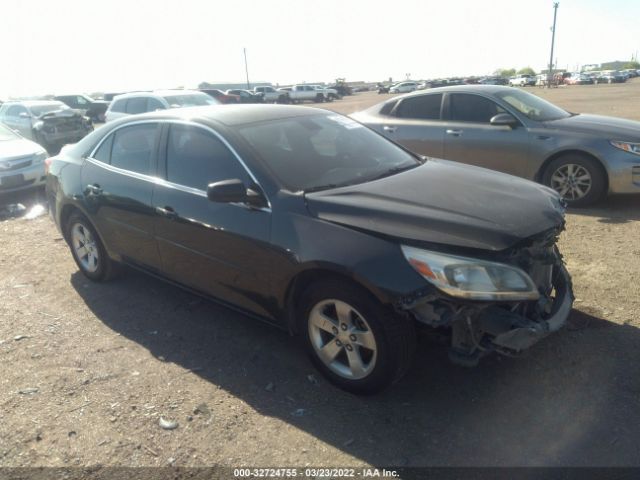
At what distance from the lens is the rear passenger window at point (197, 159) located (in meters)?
3.58

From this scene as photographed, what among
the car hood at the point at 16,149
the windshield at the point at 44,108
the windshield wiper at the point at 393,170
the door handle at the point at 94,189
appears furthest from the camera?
the windshield at the point at 44,108

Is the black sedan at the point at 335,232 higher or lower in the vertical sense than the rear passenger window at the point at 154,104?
lower

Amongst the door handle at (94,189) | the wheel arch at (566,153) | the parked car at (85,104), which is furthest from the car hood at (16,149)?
the parked car at (85,104)

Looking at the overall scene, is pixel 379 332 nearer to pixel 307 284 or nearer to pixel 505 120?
pixel 307 284

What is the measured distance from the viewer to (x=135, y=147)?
438 centimetres

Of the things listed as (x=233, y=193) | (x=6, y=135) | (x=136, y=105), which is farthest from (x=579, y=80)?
(x=233, y=193)

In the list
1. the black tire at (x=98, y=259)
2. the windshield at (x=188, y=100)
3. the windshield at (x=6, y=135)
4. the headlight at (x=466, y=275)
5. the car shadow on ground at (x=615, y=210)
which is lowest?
the car shadow on ground at (x=615, y=210)

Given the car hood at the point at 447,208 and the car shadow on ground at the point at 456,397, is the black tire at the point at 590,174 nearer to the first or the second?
the car shadow on ground at the point at 456,397

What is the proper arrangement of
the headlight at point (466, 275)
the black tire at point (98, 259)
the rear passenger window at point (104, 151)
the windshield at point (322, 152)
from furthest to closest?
the black tire at point (98, 259) < the rear passenger window at point (104, 151) < the windshield at point (322, 152) < the headlight at point (466, 275)

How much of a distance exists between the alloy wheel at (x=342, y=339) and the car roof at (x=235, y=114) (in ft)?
5.21

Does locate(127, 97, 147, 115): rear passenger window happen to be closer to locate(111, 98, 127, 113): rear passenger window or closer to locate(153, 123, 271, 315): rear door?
locate(111, 98, 127, 113): rear passenger window

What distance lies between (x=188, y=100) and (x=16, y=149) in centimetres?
500

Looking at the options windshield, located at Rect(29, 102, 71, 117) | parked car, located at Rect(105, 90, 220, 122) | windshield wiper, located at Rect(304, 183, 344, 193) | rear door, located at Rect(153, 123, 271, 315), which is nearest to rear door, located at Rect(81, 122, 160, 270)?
rear door, located at Rect(153, 123, 271, 315)

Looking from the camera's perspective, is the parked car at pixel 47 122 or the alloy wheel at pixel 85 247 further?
the parked car at pixel 47 122
